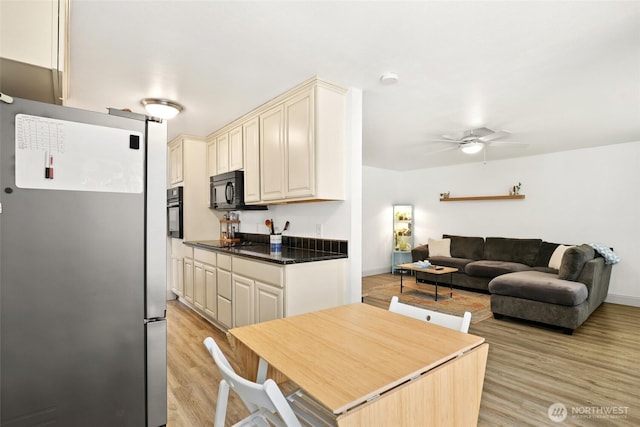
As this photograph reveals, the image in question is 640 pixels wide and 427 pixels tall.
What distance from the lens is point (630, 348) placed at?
3.17 metres

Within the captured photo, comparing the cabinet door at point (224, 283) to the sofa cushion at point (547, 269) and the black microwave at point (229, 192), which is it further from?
the sofa cushion at point (547, 269)

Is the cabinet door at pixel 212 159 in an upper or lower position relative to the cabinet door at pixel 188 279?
upper

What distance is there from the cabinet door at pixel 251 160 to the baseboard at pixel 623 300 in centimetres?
581

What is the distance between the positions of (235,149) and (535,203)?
5.55 m

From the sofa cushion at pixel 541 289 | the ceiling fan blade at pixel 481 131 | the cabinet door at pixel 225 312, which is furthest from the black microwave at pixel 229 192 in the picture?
the sofa cushion at pixel 541 289

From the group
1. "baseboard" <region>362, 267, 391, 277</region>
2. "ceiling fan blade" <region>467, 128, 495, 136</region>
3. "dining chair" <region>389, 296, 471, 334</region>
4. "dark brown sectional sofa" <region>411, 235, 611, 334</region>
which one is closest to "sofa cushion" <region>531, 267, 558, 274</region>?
"dark brown sectional sofa" <region>411, 235, 611, 334</region>

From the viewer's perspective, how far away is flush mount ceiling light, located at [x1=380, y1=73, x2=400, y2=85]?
8.46 ft

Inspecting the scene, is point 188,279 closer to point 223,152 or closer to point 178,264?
point 178,264

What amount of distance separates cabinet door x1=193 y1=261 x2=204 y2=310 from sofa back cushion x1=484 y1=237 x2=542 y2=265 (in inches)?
208

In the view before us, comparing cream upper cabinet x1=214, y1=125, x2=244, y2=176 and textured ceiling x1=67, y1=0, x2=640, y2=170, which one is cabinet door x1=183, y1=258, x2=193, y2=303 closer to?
cream upper cabinet x1=214, y1=125, x2=244, y2=176

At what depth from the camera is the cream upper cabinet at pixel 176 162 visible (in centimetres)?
468

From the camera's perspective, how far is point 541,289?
147 inches

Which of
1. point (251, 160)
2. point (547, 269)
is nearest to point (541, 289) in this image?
point (547, 269)

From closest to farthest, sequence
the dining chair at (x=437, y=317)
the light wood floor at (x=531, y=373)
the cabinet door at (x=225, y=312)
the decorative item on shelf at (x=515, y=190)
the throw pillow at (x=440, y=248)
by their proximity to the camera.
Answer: the dining chair at (x=437, y=317)
the light wood floor at (x=531, y=373)
the cabinet door at (x=225, y=312)
the decorative item on shelf at (x=515, y=190)
the throw pillow at (x=440, y=248)
